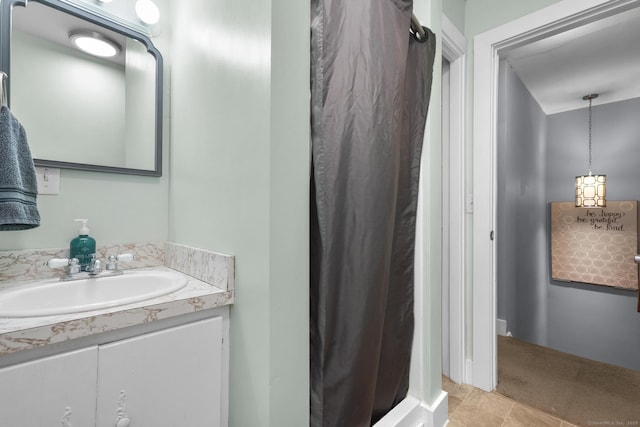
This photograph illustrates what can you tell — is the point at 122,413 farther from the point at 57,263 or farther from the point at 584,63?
the point at 584,63

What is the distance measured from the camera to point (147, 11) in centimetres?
126

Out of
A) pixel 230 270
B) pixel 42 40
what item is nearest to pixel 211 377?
pixel 230 270

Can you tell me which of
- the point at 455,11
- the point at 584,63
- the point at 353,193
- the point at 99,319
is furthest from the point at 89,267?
the point at 584,63

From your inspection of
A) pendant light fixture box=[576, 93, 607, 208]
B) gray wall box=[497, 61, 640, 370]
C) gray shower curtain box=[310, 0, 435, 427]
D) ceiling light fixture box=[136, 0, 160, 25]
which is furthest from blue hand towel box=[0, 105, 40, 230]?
pendant light fixture box=[576, 93, 607, 208]

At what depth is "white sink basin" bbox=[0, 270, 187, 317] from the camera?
0.79 metres

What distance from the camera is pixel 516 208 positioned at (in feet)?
8.91

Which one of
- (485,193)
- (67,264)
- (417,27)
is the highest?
(417,27)

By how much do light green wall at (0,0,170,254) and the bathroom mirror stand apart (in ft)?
0.14

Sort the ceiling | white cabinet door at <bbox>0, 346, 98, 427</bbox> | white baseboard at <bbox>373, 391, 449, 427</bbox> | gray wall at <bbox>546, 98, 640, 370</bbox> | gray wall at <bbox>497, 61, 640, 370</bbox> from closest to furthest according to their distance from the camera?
white cabinet door at <bbox>0, 346, 98, 427</bbox> < white baseboard at <bbox>373, 391, 449, 427</bbox> < the ceiling < gray wall at <bbox>497, 61, 640, 370</bbox> < gray wall at <bbox>546, 98, 640, 370</bbox>

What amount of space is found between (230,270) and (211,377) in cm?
32

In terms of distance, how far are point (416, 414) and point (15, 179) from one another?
1711 millimetres

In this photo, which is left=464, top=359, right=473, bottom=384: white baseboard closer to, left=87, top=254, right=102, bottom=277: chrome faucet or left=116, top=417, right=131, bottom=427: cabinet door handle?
left=116, top=417, right=131, bottom=427: cabinet door handle

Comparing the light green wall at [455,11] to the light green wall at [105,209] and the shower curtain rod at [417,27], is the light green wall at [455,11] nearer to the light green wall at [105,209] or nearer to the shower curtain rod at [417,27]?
the shower curtain rod at [417,27]

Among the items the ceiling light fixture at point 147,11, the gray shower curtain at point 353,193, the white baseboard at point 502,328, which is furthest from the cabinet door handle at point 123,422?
the white baseboard at point 502,328
